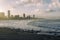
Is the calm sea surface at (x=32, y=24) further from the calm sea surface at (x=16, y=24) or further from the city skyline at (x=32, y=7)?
the city skyline at (x=32, y=7)

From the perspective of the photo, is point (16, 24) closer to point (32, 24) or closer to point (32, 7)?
point (32, 24)

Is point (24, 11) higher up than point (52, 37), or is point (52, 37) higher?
point (24, 11)

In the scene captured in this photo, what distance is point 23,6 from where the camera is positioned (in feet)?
7.53

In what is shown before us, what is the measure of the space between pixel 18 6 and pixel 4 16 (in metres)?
0.26

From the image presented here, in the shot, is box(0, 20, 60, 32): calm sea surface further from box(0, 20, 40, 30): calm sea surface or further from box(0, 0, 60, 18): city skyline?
box(0, 0, 60, 18): city skyline

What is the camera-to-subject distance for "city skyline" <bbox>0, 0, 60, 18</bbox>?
2.26m

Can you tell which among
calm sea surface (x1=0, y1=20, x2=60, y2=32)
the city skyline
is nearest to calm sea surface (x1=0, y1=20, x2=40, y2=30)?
calm sea surface (x1=0, y1=20, x2=60, y2=32)

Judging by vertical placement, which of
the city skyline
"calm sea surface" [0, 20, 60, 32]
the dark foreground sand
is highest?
the city skyline

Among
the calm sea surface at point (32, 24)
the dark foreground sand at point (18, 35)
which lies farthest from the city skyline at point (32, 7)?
the dark foreground sand at point (18, 35)

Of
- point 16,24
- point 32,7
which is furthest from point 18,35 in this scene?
point 32,7

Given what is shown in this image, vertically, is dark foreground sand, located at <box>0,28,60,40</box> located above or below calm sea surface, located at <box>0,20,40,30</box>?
below

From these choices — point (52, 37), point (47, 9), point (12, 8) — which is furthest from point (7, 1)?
point (52, 37)

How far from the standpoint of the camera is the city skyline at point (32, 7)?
7.42 ft

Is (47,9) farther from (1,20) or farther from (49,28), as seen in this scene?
(1,20)
